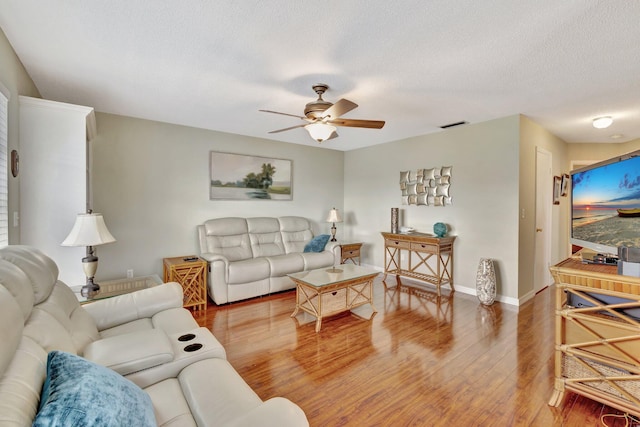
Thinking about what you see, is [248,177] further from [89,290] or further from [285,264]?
[89,290]

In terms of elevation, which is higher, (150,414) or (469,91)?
(469,91)

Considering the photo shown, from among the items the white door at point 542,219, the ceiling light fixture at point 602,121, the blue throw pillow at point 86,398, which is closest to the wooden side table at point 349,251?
the white door at point 542,219

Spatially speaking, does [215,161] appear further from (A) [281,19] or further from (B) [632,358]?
(B) [632,358]

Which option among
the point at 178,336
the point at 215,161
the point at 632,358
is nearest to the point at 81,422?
the point at 178,336

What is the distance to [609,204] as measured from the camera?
1.88m

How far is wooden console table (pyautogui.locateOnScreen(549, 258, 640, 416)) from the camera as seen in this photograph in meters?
1.61

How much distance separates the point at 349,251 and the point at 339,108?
3.28 meters

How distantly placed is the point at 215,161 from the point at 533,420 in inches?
178

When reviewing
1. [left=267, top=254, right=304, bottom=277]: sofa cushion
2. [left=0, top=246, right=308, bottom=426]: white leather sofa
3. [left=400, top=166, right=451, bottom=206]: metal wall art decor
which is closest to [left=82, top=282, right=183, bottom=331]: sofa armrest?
[left=0, top=246, right=308, bottom=426]: white leather sofa

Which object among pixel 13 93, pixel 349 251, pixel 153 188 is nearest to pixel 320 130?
pixel 13 93

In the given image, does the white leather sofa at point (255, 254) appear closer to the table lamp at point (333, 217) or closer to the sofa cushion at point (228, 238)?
the sofa cushion at point (228, 238)

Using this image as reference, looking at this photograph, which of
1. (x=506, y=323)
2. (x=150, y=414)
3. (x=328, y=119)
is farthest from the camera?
(x=506, y=323)

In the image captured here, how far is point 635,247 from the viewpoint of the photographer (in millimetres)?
1646

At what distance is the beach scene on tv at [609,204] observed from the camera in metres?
1.68
